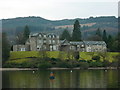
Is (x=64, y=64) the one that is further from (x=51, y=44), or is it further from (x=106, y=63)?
(x=51, y=44)

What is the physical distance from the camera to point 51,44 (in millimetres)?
118250

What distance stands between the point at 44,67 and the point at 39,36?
33.9 meters

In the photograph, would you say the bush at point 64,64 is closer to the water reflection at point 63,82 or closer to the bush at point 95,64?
the bush at point 95,64

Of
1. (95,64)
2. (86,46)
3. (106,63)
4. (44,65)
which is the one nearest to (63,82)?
(44,65)

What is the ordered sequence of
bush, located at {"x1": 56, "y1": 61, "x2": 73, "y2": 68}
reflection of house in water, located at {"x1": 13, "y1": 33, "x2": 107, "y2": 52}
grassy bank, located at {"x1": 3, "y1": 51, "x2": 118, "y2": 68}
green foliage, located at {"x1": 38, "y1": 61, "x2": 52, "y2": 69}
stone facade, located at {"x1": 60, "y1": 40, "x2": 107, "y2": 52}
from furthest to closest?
stone facade, located at {"x1": 60, "y1": 40, "x2": 107, "y2": 52} → reflection of house in water, located at {"x1": 13, "y1": 33, "x2": 107, "y2": 52} → grassy bank, located at {"x1": 3, "y1": 51, "x2": 118, "y2": 68} → bush, located at {"x1": 56, "y1": 61, "x2": 73, "y2": 68} → green foliage, located at {"x1": 38, "y1": 61, "x2": 52, "y2": 69}

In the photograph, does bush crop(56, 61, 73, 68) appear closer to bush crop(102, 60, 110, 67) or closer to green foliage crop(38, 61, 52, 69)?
green foliage crop(38, 61, 52, 69)

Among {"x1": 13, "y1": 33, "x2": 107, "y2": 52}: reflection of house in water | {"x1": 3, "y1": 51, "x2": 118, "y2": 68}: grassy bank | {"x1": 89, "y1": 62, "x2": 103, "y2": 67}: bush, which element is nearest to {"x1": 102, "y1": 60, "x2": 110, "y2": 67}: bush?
{"x1": 3, "y1": 51, "x2": 118, "y2": 68}: grassy bank

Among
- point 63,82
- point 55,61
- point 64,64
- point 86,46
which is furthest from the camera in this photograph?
point 86,46

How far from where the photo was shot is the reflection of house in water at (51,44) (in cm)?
11475

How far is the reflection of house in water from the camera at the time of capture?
376 ft

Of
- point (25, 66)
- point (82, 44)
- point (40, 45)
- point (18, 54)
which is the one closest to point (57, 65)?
point (25, 66)

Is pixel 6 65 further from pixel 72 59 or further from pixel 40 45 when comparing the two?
pixel 40 45

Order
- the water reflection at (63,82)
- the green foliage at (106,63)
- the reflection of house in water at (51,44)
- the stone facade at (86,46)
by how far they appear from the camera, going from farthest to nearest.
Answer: the stone facade at (86,46) → the reflection of house in water at (51,44) → the green foliage at (106,63) → the water reflection at (63,82)

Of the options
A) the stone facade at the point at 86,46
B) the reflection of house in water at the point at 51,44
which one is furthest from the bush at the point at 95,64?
the stone facade at the point at 86,46
